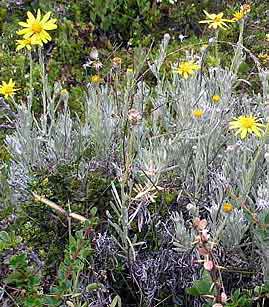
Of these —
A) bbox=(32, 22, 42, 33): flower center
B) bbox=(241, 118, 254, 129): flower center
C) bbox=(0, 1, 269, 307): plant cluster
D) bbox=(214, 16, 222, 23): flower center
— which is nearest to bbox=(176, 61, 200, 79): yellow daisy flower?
bbox=(0, 1, 269, 307): plant cluster

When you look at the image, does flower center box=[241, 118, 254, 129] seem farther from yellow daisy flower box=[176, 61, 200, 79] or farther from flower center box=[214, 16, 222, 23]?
flower center box=[214, 16, 222, 23]

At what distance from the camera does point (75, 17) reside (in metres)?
4.21

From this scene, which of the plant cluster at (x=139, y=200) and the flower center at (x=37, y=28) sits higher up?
the flower center at (x=37, y=28)

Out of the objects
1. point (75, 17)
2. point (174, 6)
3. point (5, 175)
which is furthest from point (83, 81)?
point (5, 175)

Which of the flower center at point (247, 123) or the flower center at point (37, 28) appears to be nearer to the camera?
the flower center at point (247, 123)

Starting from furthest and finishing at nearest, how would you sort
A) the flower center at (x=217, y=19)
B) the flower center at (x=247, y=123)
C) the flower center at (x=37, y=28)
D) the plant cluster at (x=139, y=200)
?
1. the flower center at (x=217, y=19)
2. the flower center at (x=37, y=28)
3. the flower center at (x=247, y=123)
4. the plant cluster at (x=139, y=200)

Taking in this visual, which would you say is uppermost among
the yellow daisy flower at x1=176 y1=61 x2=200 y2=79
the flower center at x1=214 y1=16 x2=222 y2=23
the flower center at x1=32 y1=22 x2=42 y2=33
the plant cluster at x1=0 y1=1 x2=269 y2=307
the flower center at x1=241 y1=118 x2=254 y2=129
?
the flower center at x1=32 y1=22 x2=42 y2=33

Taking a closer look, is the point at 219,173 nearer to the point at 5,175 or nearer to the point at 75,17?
the point at 5,175

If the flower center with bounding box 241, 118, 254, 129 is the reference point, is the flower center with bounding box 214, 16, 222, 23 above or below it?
above

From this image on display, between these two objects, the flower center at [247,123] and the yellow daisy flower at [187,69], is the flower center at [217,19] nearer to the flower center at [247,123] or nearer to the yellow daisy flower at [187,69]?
the yellow daisy flower at [187,69]

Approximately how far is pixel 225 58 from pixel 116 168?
1.61 m

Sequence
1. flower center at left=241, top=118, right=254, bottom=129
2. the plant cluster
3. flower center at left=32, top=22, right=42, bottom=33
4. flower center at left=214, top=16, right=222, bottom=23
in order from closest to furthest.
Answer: the plant cluster
flower center at left=241, top=118, right=254, bottom=129
flower center at left=32, top=22, right=42, bottom=33
flower center at left=214, top=16, right=222, bottom=23

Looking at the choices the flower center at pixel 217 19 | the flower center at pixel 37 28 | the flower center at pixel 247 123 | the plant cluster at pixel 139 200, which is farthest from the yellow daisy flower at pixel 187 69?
the flower center at pixel 37 28

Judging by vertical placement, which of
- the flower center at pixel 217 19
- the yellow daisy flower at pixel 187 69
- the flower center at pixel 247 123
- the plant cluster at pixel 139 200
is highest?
the flower center at pixel 217 19
